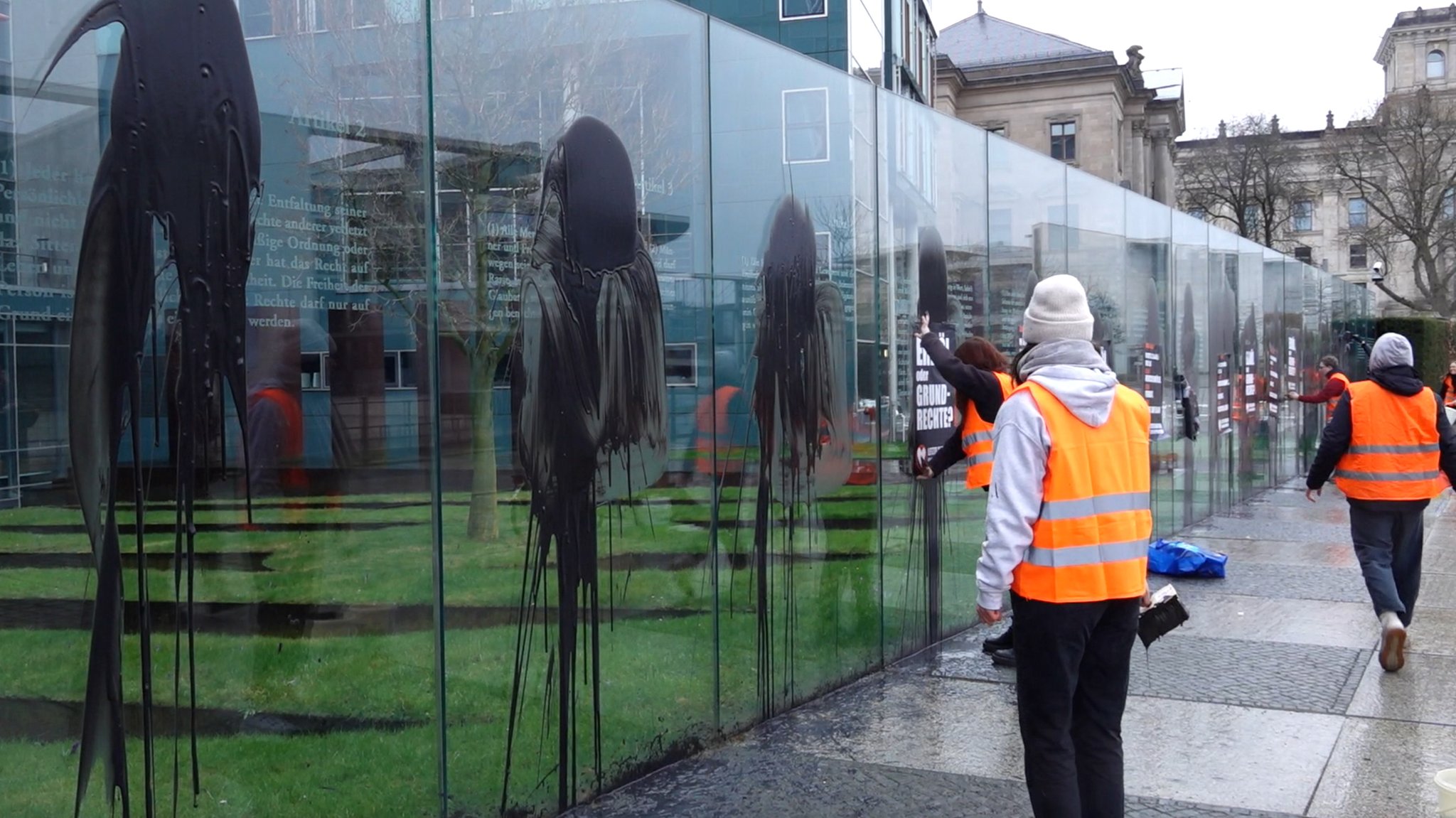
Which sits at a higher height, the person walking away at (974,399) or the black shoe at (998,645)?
the person walking away at (974,399)

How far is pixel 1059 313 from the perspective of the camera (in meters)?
4.50

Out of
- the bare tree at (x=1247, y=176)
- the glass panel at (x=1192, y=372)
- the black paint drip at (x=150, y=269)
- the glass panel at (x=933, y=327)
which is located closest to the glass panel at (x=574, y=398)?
the black paint drip at (x=150, y=269)

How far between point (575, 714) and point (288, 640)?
1.37 meters

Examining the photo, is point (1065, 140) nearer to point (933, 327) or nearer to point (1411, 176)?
point (1411, 176)

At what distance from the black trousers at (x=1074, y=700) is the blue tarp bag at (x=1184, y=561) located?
21.4 ft

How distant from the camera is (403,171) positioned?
444cm

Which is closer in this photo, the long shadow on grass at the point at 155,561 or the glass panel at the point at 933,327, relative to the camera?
the long shadow on grass at the point at 155,561

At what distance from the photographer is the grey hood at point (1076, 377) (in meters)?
4.31

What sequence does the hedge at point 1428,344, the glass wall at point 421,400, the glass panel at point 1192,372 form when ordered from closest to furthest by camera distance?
the glass wall at point 421,400
the glass panel at point 1192,372
the hedge at point 1428,344

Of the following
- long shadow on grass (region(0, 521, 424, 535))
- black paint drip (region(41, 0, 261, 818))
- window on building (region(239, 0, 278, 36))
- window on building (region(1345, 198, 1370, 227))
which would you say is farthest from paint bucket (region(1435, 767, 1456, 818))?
window on building (region(1345, 198, 1370, 227))

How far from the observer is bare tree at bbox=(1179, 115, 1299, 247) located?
5088cm

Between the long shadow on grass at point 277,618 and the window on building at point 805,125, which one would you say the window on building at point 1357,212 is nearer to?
the window on building at point 805,125

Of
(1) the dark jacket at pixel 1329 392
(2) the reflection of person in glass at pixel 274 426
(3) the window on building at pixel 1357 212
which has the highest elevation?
(3) the window on building at pixel 1357 212

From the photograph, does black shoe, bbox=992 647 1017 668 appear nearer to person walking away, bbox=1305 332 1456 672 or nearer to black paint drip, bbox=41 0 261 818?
person walking away, bbox=1305 332 1456 672
